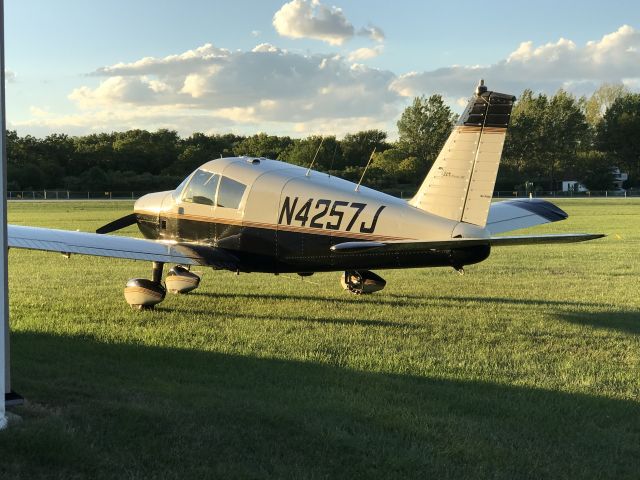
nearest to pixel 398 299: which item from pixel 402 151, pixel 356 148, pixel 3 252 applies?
pixel 3 252

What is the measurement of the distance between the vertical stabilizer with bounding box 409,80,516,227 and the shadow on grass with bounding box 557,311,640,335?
213 centimetres

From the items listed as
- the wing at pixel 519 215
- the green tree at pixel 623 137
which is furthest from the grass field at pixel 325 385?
the green tree at pixel 623 137

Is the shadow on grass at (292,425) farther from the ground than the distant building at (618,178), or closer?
farther from the ground

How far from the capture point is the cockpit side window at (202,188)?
9766mm

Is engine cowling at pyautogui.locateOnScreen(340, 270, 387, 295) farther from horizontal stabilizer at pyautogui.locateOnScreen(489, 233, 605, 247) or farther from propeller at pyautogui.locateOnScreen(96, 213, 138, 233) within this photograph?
propeller at pyautogui.locateOnScreen(96, 213, 138, 233)

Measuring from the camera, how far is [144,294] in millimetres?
8859

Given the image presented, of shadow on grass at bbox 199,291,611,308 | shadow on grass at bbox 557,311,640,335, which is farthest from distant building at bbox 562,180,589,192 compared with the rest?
shadow on grass at bbox 557,311,640,335

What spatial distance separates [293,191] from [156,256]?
7.25ft

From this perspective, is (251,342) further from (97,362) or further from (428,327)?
(428,327)

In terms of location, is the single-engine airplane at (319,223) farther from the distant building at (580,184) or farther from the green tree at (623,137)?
the green tree at (623,137)

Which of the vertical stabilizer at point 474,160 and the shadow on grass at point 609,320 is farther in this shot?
the shadow on grass at point 609,320

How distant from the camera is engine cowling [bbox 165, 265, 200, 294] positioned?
962 centimetres

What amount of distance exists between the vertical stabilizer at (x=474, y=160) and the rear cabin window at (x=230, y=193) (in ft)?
9.54

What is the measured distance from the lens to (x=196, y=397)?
5039 millimetres
